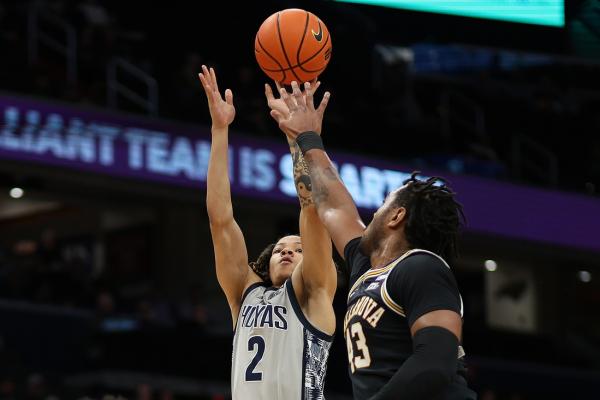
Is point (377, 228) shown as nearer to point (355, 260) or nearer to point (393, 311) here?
point (355, 260)

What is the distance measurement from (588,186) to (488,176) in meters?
2.26

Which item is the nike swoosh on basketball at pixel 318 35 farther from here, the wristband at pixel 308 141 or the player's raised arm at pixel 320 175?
the wristband at pixel 308 141

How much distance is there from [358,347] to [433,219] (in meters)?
0.51

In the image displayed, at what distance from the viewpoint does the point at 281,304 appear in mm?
5930

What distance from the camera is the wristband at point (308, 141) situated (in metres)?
4.74

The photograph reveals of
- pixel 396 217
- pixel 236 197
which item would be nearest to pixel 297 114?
pixel 396 217

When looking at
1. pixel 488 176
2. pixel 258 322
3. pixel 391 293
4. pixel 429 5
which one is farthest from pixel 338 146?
pixel 391 293

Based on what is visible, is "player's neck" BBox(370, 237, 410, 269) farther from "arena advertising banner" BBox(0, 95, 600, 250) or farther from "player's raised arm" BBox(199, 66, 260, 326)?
"arena advertising banner" BBox(0, 95, 600, 250)

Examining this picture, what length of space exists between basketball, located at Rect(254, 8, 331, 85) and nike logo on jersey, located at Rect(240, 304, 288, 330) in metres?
1.20

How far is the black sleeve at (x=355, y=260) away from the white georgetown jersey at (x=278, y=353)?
1.36 m

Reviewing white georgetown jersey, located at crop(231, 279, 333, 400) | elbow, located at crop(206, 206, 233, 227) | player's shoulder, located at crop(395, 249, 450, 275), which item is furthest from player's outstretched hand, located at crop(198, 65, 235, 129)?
player's shoulder, located at crop(395, 249, 450, 275)

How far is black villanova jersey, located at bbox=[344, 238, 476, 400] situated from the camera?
380 cm

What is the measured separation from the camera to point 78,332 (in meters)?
15.1

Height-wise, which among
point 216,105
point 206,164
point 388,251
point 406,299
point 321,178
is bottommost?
point 406,299
